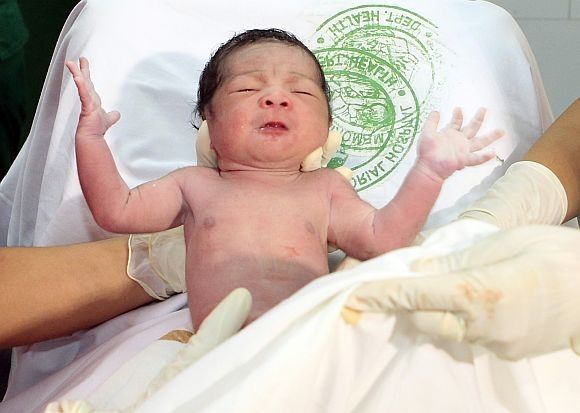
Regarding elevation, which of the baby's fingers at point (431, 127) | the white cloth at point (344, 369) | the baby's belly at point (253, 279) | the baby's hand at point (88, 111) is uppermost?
the baby's hand at point (88, 111)

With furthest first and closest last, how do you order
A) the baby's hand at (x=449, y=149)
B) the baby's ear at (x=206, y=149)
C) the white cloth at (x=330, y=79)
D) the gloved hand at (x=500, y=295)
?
the white cloth at (x=330, y=79), the baby's ear at (x=206, y=149), the baby's hand at (x=449, y=149), the gloved hand at (x=500, y=295)

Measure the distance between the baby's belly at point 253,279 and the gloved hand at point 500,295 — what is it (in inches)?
10.6

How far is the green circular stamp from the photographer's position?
140 cm

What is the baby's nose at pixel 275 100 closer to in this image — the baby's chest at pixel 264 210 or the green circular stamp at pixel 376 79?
the baby's chest at pixel 264 210

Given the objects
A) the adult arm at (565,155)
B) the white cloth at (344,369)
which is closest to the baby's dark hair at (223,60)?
the adult arm at (565,155)

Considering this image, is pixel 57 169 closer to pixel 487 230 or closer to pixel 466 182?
pixel 466 182

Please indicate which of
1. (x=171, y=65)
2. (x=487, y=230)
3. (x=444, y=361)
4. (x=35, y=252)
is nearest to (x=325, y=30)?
(x=171, y=65)

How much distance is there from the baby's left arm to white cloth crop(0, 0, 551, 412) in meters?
0.25

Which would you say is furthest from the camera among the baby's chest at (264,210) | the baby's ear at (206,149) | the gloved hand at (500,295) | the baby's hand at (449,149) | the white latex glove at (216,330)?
the baby's ear at (206,149)

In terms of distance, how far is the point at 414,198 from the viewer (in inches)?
39.0

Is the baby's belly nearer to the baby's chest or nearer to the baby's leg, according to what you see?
the baby's chest

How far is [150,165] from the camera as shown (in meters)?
1.42

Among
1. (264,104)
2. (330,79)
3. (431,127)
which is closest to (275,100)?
(264,104)

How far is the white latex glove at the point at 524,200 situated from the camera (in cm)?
109
